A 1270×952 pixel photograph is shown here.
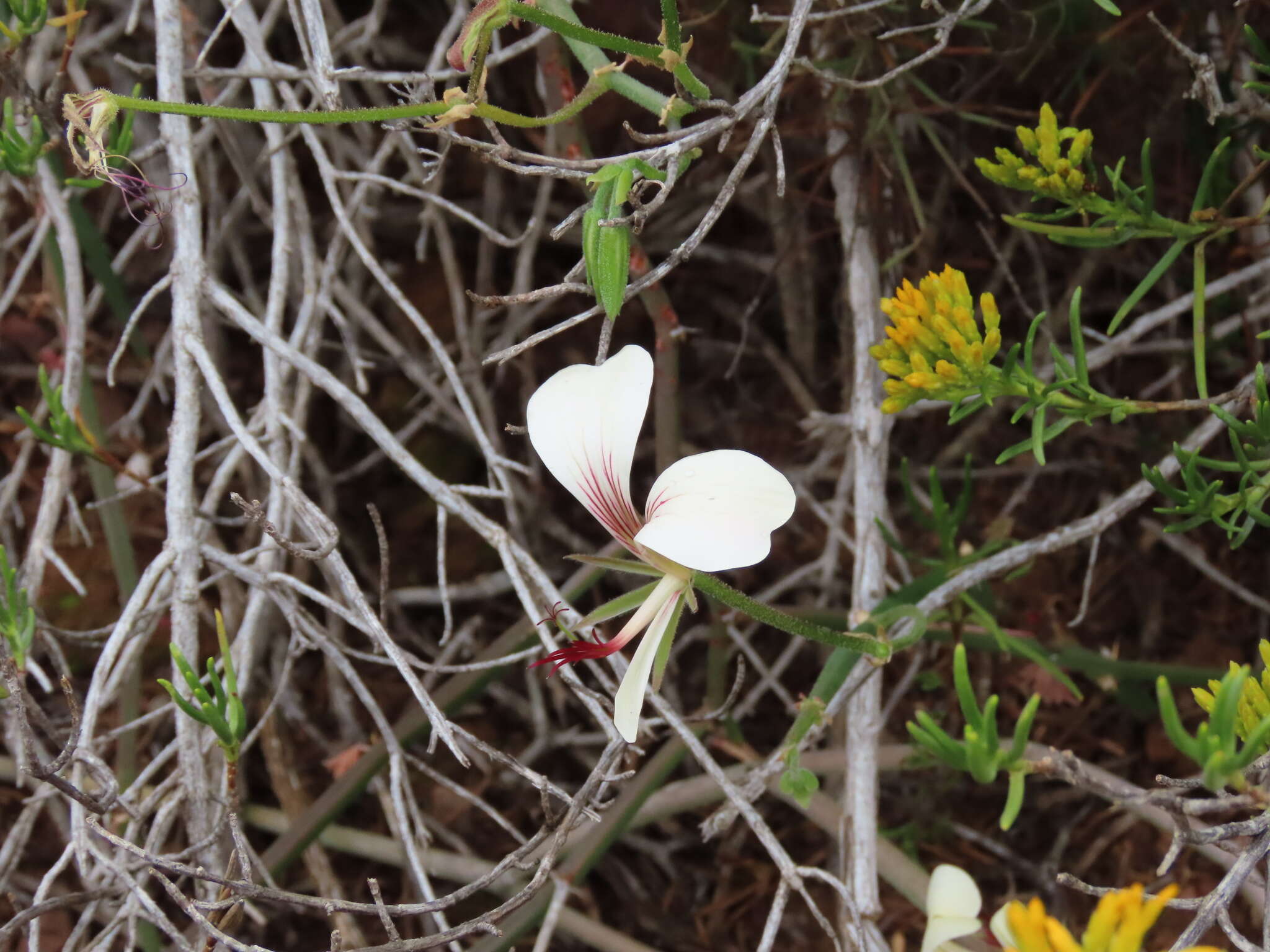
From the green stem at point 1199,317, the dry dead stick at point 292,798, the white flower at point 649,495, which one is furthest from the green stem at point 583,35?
the dry dead stick at point 292,798

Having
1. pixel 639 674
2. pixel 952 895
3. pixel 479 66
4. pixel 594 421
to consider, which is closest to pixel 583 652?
pixel 639 674

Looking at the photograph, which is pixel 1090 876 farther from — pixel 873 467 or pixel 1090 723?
pixel 873 467

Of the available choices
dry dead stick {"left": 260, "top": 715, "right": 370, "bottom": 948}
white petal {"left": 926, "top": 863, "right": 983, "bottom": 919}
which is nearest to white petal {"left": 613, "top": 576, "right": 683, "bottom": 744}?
white petal {"left": 926, "top": 863, "right": 983, "bottom": 919}

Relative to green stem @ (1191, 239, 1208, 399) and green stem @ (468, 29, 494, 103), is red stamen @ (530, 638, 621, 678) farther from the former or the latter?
green stem @ (1191, 239, 1208, 399)

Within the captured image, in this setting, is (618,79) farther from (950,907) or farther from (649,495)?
(950,907)

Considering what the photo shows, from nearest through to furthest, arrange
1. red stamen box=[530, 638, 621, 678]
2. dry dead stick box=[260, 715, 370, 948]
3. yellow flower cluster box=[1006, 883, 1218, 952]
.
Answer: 1. yellow flower cluster box=[1006, 883, 1218, 952]
2. red stamen box=[530, 638, 621, 678]
3. dry dead stick box=[260, 715, 370, 948]

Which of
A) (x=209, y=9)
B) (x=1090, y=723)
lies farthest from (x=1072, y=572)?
(x=209, y=9)
